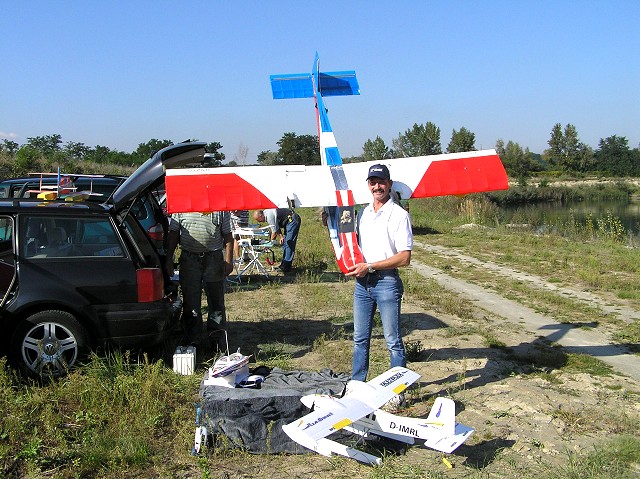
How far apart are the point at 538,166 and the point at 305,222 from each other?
6110 cm

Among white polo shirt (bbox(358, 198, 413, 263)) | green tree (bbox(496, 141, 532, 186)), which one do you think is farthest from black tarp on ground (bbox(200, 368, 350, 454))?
green tree (bbox(496, 141, 532, 186))

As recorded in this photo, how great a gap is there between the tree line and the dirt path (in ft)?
15.1

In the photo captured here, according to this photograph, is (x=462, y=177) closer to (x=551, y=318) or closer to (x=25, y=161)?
(x=551, y=318)

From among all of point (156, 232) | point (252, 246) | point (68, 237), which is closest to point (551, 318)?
point (252, 246)

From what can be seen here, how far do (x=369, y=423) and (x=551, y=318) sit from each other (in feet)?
16.1

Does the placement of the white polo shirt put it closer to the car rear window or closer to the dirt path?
the car rear window

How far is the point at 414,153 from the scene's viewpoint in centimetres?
5634

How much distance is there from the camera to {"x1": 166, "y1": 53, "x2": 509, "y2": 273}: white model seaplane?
16.0 feet

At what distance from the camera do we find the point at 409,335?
6922 millimetres

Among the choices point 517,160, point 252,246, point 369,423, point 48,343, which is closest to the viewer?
point 369,423

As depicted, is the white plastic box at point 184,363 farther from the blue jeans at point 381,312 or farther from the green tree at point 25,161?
the green tree at point 25,161

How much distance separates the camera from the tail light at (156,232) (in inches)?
307

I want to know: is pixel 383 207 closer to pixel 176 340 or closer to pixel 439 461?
pixel 439 461

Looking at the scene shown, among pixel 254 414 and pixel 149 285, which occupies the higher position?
pixel 149 285
